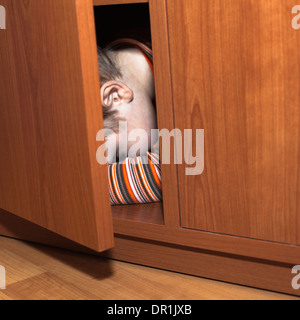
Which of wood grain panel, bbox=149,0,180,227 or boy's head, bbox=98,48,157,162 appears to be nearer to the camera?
wood grain panel, bbox=149,0,180,227

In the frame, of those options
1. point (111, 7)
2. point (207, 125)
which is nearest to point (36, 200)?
point (207, 125)

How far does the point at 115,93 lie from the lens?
1034 millimetres

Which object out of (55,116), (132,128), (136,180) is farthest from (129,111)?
(55,116)

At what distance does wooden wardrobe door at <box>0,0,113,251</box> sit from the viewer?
2.28 feet

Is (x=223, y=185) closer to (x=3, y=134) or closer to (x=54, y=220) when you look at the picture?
(x=54, y=220)

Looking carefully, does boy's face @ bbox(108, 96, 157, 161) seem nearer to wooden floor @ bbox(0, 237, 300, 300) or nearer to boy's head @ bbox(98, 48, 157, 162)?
boy's head @ bbox(98, 48, 157, 162)

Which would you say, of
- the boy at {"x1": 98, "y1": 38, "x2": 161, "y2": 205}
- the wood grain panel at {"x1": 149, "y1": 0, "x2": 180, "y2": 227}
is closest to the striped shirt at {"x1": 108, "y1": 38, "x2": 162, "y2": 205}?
the boy at {"x1": 98, "y1": 38, "x2": 161, "y2": 205}

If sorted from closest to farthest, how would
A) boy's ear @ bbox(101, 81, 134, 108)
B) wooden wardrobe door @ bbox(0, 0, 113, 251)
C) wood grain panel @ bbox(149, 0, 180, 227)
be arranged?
wooden wardrobe door @ bbox(0, 0, 113, 251), wood grain panel @ bbox(149, 0, 180, 227), boy's ear @ bbox(101, 81, 134, 108)

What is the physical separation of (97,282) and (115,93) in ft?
1.26

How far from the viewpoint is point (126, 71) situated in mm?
1087

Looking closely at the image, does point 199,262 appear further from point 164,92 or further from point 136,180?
point 164,92

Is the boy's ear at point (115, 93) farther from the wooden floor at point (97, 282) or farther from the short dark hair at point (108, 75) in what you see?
A: the wooden floor at point (97, 282)

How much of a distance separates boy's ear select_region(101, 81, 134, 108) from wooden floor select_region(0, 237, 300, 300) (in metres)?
0.34

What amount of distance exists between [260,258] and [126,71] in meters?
0.50
